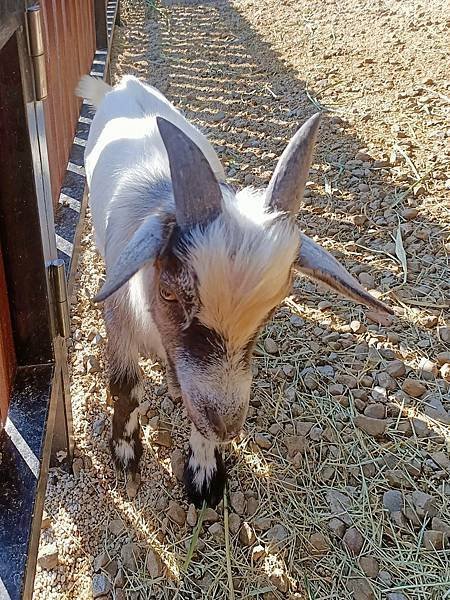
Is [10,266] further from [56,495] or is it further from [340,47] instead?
[340,47]

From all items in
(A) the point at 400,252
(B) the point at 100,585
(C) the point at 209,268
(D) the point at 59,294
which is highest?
(C) the point at 209,268

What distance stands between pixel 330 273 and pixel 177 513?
1.17 m

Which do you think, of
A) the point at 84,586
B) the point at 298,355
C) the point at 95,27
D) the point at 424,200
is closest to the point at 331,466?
the point at 298,355

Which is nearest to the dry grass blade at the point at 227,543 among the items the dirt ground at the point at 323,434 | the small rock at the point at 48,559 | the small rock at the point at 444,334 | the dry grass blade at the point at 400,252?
the dirt ground at the point at 323,434

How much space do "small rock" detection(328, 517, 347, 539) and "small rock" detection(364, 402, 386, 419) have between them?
1.98ft

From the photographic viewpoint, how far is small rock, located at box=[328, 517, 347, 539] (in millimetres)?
2701

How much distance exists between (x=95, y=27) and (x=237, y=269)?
4.90m

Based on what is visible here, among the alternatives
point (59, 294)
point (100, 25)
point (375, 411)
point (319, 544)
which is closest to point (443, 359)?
point (375, 411)

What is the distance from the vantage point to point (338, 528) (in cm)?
271

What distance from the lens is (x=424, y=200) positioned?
4.59 meters

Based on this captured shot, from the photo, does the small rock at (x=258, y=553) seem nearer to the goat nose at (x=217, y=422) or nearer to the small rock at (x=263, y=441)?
the small rock at (x=263, y=441)

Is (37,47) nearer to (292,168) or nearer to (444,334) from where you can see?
(292,168)

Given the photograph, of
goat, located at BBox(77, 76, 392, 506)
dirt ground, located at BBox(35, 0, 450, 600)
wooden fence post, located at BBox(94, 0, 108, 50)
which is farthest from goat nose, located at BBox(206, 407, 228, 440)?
wooden fence post, located at BBox(94, 0, 108, 50)

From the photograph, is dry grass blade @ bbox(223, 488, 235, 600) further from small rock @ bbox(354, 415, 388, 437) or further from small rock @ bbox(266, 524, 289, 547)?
small rock @ bbox(354, 415, 388, 437)
